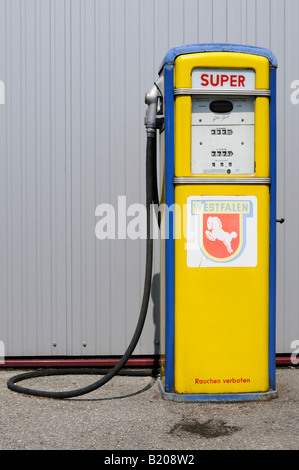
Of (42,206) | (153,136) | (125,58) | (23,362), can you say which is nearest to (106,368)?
(23,362)

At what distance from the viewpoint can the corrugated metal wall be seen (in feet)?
16.7

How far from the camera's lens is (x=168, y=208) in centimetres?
418

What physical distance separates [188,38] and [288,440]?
10.3 feet

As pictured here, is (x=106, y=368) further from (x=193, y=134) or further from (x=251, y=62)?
(x=251, y=62)

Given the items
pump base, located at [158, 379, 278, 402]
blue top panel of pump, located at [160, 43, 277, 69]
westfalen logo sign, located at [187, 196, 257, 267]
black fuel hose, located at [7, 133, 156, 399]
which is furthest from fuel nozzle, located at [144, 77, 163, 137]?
pump base, located at [158, 379, 278, 402]

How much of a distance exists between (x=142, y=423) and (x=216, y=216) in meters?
1.37

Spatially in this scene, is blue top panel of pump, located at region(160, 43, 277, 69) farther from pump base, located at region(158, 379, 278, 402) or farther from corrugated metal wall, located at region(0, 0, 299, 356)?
pump base, located at region(158, 379, 278, 402)

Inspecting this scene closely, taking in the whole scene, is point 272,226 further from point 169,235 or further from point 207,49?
point 207,49

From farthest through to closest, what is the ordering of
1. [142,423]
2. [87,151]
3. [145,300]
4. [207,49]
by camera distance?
1. [87,151]
2. [145,300]
3. [207,49]
4. [142,423]

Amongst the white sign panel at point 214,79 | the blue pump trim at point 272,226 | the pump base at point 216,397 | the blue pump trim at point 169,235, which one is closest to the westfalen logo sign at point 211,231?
the blue pump trim at point 169,235

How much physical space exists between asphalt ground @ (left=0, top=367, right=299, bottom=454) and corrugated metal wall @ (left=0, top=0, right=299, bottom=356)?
2.26ft

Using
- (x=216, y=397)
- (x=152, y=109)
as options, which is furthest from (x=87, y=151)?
(x=216, y=397)

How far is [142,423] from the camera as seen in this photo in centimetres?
379

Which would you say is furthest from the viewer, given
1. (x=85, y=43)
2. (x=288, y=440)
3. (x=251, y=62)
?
(x=85, y=43)
